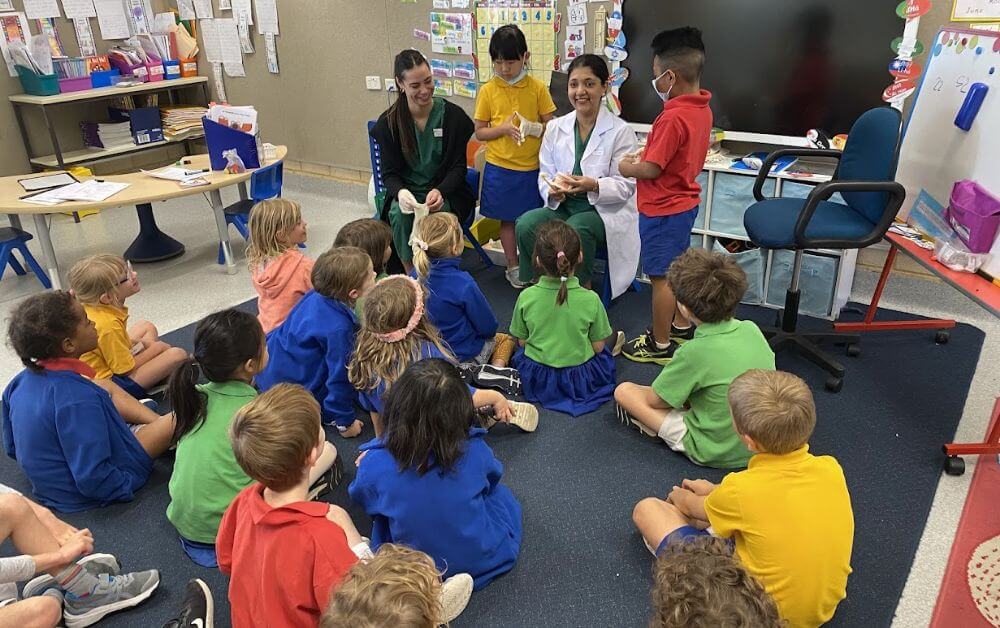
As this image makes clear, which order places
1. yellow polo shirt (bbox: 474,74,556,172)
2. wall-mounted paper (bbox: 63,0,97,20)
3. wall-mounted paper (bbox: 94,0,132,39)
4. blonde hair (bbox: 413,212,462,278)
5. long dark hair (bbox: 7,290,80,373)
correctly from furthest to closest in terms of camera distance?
wall-mounted paper (bbox: 94,0,132,39) → wall-mounted paper (bbox: 63,0,97,20) → yellow polo shirt (bbox: 474,74,556,172) → blonde hair (bbox: 413,212,462,278) → long dark hair (bbox: 7,290,80,373)

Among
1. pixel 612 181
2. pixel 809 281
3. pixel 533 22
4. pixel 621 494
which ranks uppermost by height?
pixel 533 22

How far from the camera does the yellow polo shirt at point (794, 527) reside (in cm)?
155

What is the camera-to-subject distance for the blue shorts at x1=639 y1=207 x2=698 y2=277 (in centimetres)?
293

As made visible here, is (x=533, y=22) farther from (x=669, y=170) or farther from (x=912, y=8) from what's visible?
(x=912, y=8)

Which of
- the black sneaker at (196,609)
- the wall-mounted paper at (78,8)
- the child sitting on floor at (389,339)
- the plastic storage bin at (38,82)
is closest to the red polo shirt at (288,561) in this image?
the black sneaker at (196,609)

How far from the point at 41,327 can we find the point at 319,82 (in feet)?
13.1

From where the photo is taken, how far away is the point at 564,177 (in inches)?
130

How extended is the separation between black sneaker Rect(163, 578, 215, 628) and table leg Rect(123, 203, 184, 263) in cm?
322

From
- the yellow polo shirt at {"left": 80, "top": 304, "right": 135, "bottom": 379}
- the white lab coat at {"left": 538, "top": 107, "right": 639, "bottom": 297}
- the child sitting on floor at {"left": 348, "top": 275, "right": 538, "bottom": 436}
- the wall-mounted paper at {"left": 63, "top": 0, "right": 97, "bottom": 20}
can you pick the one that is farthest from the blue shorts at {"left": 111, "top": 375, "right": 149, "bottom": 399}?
the wall-mounted paper at {"left": 63, "top": 0, "right": 97, "bottom": 20}

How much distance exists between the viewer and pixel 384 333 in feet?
7.24

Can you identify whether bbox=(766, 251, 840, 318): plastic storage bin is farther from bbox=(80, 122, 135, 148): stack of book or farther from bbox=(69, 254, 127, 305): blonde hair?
bbox=(80, 122, 135, 148): stack of book

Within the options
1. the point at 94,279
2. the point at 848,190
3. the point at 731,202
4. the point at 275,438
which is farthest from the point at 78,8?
the point at 848,190

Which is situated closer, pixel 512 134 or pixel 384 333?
pixel 384 333

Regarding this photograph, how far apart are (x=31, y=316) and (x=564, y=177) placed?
2.22 m
